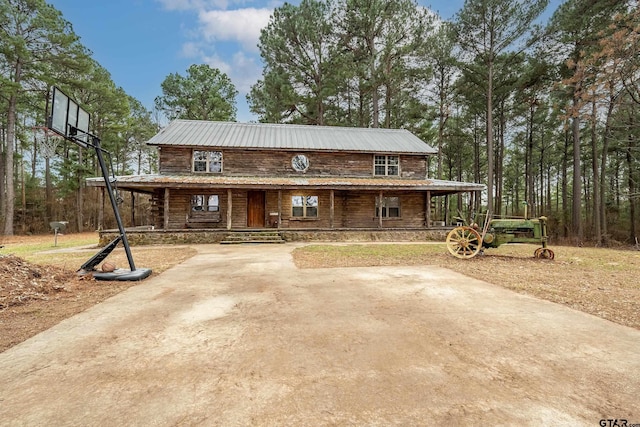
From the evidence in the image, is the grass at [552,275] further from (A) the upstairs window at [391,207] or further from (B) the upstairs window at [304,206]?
(A) the upstairs window at [391,207]

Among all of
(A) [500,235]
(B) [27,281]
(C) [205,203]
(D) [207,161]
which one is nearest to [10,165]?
(D) [207,161]

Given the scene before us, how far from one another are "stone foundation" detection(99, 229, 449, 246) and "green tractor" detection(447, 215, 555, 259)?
606 centimetres

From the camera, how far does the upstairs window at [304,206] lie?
16578 millimetres

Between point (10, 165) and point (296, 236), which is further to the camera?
point (10, 165)

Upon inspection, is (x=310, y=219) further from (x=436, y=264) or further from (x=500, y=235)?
(x=500, y=235)

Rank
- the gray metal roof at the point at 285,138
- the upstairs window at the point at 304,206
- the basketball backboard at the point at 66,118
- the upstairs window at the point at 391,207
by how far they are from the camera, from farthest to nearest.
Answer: the upstairs window at the point at 391,207 → the upstairs window at the point at 304,206 → the gray metal roof at the point at 285,138 → the basketball backboard at the point at 66,118

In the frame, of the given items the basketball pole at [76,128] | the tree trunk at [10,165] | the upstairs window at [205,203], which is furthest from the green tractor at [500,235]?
the tree trunk at [10,165]

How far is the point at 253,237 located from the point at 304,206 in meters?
4.17

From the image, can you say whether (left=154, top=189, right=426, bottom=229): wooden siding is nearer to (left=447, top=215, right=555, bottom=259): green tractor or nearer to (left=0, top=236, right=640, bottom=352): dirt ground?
(left=447, top=215, right=555, bottom=259): green tractor

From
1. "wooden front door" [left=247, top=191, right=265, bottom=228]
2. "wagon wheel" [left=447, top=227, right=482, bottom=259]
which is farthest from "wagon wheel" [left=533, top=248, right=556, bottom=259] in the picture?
"wooden front door" [left=247, top=191, right=265, bottom=228]

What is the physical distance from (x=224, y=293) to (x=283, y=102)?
22.2 m

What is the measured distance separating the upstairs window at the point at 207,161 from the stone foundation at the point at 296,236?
4501mm

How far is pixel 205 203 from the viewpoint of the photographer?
16047mm

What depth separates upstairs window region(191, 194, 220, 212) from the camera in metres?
15.9
